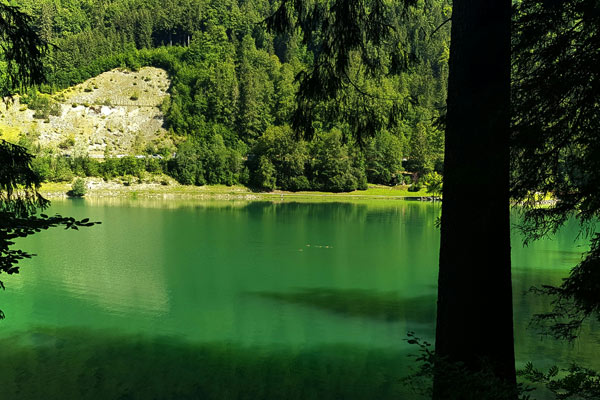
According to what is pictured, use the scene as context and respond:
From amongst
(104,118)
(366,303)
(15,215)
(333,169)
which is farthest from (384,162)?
(15,215)

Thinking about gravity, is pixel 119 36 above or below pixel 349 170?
above

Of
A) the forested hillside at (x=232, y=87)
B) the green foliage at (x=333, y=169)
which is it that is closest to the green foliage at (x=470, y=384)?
the forested hillside at (x=232, y=87)

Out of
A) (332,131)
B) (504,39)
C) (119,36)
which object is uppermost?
(119,36)

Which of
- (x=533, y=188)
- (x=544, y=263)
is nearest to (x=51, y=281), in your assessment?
(x=533, y=188)

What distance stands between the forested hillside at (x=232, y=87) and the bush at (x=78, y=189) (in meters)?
8.52

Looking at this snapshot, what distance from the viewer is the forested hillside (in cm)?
8769

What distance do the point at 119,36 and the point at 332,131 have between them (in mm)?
84498

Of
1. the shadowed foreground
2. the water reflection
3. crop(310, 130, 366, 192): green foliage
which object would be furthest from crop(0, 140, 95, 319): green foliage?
crop(310, 130, 366, 192): green foliage

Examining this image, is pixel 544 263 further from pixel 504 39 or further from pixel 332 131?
pixel 332 131

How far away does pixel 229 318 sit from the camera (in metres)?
14.1

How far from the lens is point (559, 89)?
418cm

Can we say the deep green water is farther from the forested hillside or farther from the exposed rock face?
the exposed rock face

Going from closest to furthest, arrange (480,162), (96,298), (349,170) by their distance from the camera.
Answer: (480,162) → (96,298) → (349,170)

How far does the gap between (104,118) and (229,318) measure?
104472mm
